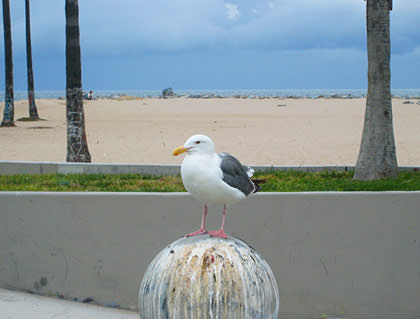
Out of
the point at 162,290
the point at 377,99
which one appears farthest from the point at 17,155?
the point at 162,290

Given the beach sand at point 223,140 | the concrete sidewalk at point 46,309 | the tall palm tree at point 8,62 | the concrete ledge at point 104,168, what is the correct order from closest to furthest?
the concrete sidewalk at point 46,309 → the concrete ledge at point 104,168 → the beach sand at point 223,140 → the tall palm tree at point 8,62

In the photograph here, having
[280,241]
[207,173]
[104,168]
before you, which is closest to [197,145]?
[207,173]

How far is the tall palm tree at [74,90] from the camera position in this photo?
1259 centimetres

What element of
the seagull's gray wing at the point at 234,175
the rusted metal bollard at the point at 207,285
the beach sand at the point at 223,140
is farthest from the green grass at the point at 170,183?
the beach sand at the point at 223,140

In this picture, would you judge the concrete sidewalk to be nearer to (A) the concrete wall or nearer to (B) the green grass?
(A) the concrete wall

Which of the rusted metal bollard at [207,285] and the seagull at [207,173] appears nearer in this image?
the rusted metal bollard at [207,285]

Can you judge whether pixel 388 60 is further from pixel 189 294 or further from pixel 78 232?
pixel 189 294

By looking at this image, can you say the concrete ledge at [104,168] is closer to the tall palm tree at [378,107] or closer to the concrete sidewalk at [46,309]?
the tall palm tree at [378,107]

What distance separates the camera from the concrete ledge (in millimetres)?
10977

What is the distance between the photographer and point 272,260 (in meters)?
8.18

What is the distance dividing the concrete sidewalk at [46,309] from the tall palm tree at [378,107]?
4.42 m

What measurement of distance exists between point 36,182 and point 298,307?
462 centimetres

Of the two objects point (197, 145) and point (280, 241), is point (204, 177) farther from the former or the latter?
point (280, 241)

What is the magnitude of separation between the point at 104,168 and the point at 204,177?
6.71 meters
